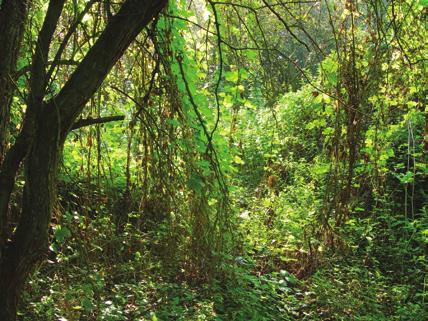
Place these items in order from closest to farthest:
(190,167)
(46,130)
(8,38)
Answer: (46,130)
(8,38)
(190,167)

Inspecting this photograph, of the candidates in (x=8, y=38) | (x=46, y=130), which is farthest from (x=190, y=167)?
(x=8, y=38)

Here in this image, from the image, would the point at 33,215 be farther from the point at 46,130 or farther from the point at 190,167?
the point at 190,167

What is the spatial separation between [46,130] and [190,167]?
89cm

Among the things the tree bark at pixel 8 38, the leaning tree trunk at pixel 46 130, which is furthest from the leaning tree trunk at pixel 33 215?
the tree bark at pixel 8 38

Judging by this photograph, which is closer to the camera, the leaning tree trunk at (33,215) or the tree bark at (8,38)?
the leaning tree trunk at (33,215)

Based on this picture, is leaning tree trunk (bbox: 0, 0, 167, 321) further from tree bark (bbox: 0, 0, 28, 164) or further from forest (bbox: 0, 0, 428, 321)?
tree bark (bbox: 0, 0, 28, 164)

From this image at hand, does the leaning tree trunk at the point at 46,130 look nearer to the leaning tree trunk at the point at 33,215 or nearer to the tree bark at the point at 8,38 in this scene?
the leaning tree trunk at the point at 33,215

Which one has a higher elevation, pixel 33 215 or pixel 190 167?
pixel 190 167

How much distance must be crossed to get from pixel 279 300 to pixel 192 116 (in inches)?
68.5

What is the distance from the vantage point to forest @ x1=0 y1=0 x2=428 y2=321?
1733 mm

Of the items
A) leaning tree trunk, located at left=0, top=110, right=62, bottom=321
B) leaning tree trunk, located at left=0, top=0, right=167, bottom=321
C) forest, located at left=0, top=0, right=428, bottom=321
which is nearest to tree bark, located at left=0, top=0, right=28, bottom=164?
forest, located at left=0, top=0, right=428, bottom=321

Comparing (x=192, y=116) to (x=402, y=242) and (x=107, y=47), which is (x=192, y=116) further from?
(x=402, y=242)

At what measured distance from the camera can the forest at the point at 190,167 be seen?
1733 millimetres

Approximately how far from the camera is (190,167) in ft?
7.77
